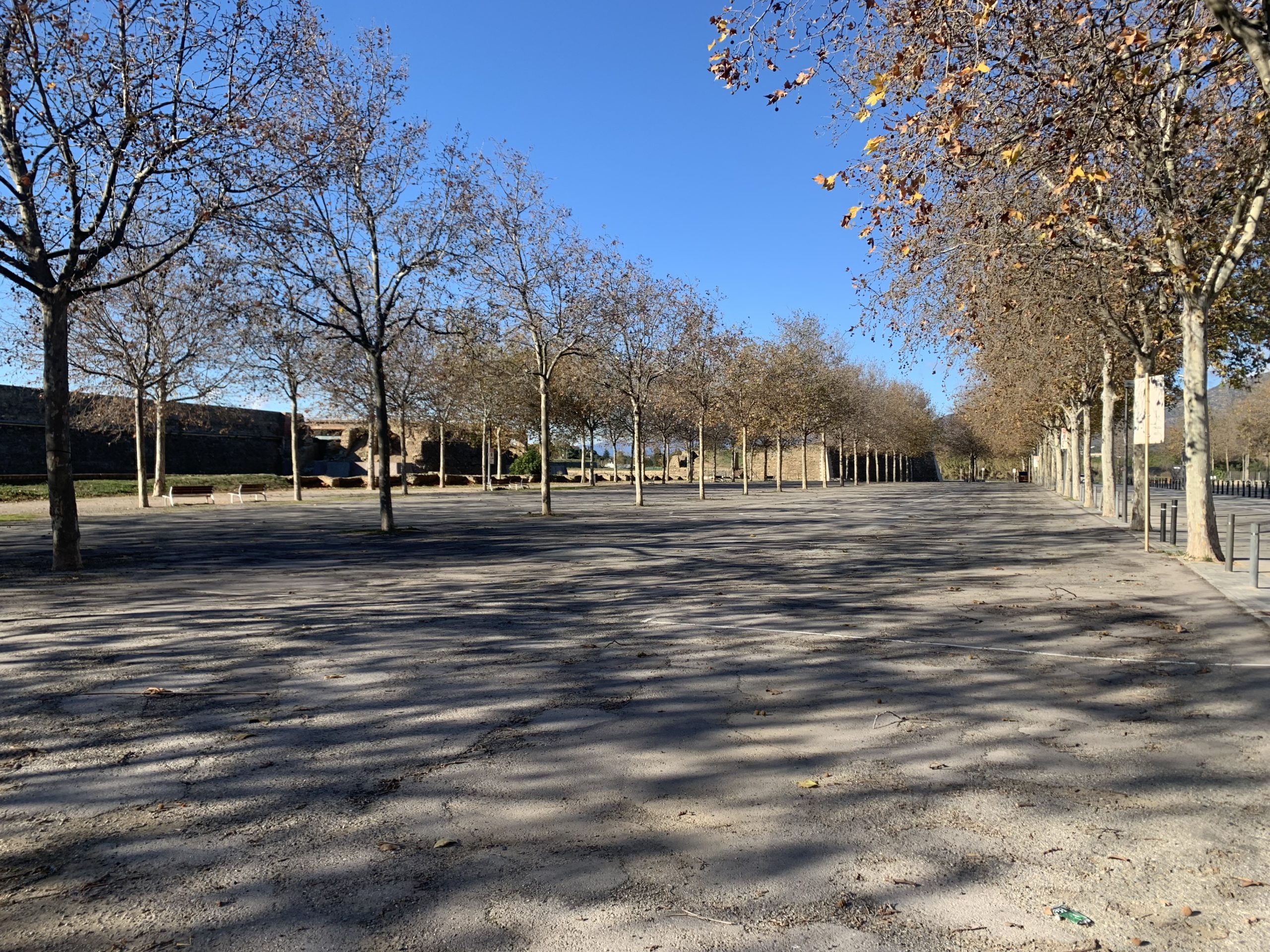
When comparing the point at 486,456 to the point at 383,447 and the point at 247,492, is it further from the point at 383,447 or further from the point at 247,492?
the point at 383,447

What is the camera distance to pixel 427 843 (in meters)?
3.58

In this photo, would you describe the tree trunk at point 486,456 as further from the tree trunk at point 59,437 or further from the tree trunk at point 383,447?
the tree trunk at point 59,437

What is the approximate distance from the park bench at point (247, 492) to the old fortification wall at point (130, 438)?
2968 mm

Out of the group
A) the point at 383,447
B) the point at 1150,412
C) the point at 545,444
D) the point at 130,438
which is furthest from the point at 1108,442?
the point at 130,438

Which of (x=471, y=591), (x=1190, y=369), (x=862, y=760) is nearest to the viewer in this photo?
(x=862, y=760)

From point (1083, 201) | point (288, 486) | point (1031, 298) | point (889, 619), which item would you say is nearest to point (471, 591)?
point (889, 619)

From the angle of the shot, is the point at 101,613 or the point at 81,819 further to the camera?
the point at 101,613

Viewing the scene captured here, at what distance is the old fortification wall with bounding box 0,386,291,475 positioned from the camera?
3234 centimetres

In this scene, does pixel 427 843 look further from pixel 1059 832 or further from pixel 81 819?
pixel 1059 832

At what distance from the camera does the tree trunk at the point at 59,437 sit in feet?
38.8

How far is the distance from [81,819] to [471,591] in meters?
6.99

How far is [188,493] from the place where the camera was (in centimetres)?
3275

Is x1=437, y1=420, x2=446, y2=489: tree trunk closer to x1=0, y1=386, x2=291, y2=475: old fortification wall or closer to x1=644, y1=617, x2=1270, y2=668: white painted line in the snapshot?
x1=0, y1=386, x2=291, y2=475: old fortification wall

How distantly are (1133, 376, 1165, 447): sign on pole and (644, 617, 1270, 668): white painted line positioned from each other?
8463 millimetres
